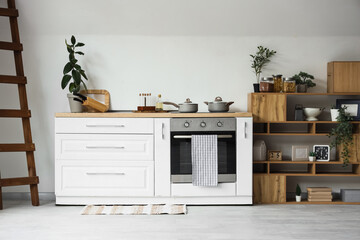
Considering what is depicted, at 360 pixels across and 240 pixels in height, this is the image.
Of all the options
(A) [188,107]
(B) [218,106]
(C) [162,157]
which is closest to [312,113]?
(B) [218,106]

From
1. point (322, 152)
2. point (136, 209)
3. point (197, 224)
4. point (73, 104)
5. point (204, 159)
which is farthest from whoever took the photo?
point (322, 152)

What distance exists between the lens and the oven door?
170 inches

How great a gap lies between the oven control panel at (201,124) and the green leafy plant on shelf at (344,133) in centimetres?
112

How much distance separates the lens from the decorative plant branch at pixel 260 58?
4.76 m

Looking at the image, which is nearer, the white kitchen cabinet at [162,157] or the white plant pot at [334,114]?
the white kitchen cabinet at [162,157]

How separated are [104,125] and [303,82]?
222 centimetres

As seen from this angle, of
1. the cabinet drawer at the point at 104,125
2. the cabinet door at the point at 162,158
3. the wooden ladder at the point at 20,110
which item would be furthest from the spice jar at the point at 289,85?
the wooden ladder at the point at 20,110

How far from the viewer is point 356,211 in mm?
4172

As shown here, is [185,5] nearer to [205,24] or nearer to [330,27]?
[205,24]

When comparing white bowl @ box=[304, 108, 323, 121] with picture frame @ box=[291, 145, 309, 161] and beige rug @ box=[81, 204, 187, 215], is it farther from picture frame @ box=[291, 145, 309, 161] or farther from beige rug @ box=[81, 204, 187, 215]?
beige rug @ box=[81, 204, 187, 215]

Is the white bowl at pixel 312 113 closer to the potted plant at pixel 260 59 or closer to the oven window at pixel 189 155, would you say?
the potted plant at pixel 260 59

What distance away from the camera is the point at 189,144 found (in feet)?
14.2

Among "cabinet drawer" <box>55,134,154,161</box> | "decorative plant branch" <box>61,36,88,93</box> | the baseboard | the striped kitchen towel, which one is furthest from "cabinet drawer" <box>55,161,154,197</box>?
"decorative plant branch" <box>61,36,88,93</box>

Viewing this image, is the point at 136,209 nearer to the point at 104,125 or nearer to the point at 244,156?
the point at 104,125
